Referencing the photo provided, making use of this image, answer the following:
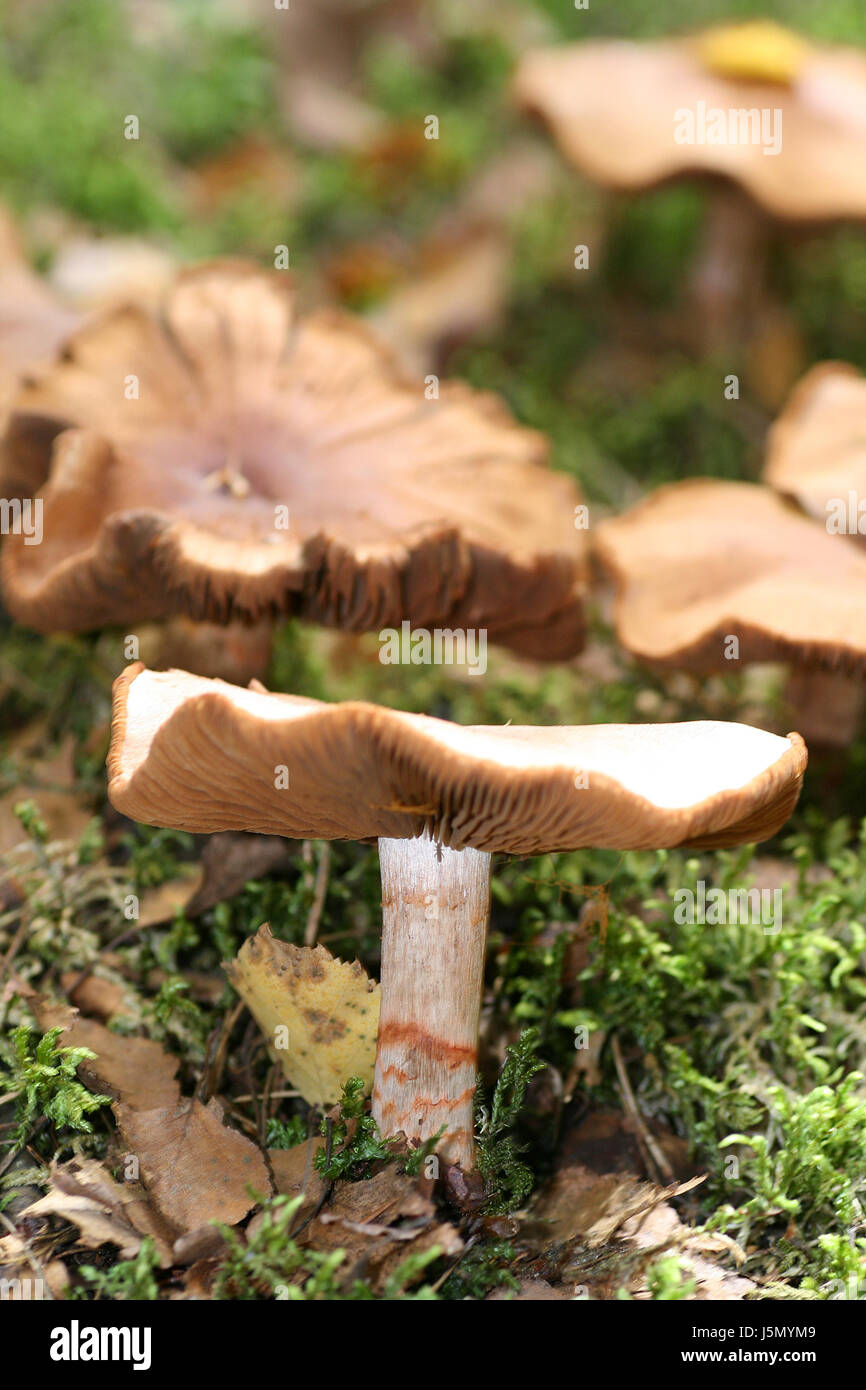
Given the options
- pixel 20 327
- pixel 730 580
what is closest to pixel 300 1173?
pixel 730 580

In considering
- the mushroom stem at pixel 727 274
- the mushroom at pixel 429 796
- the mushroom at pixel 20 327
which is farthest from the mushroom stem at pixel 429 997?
the mushroom stem at pixel 727 274

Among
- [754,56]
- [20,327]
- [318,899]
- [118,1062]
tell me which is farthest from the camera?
[754,56]

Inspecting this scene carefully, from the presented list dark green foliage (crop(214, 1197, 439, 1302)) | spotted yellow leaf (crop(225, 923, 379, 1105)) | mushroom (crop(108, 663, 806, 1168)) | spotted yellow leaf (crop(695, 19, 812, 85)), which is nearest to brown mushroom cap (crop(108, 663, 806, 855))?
mushroom (crop(108, 663, 806, 1168))

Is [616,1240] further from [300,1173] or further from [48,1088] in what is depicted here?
[48,1088]

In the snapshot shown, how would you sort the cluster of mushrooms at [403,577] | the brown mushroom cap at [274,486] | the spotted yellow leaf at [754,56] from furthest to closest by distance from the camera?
the spotted yellow leaf at [754,56]
the brown mushroom cap at [274,486]
the cluster of mushrooms at [403,577]

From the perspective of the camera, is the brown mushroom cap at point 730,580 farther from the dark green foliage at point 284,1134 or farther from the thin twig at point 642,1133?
the dark green foliage at point 284,1134

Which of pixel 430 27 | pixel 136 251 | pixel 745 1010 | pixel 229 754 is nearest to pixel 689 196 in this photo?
pixel 430 27
